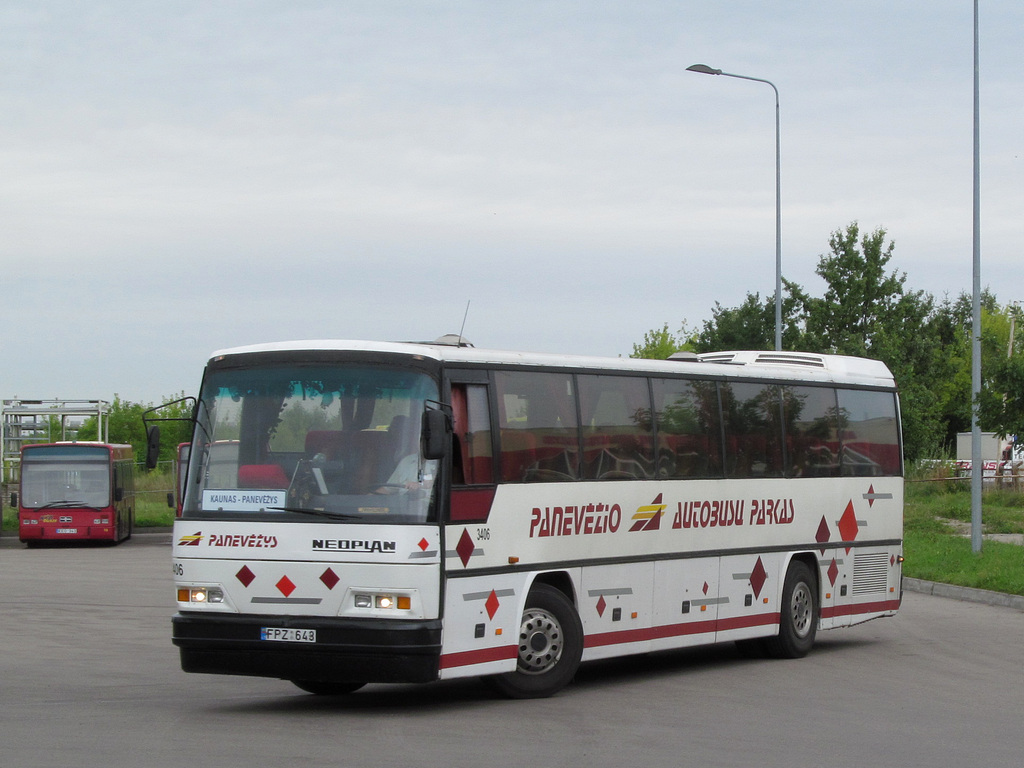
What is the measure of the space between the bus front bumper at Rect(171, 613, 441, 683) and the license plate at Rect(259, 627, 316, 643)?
2cm

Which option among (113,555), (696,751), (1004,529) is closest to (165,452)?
(113,555)

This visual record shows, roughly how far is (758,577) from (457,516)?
16.1 ft

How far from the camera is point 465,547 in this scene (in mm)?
11023

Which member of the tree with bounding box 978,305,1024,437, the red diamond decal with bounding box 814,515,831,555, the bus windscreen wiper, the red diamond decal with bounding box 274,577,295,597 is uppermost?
the tree with bounding box 978,305,1024,437

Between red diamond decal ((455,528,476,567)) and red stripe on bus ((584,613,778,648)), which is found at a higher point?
red diamond decal ((455,528,476,567))

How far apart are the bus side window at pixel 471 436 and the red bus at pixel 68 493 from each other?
93.4 ft

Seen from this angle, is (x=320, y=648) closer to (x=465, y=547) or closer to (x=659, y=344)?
(x=465, y=547)

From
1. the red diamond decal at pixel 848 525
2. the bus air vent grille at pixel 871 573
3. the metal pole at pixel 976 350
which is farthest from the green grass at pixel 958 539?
the red diamond decal at pixel 848 525

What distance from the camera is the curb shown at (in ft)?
68.4

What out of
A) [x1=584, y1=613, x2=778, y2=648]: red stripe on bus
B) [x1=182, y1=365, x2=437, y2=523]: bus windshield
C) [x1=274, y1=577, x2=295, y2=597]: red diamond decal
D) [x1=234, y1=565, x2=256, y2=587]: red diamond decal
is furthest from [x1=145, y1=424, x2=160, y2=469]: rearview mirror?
[x1=584, y1=613, x2=778, y2=648]: red stripe on bus

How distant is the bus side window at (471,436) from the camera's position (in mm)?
11219

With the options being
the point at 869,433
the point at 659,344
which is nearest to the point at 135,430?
the point at 659,344

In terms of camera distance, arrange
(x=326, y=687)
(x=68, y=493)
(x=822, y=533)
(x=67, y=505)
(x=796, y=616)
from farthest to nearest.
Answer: (x=68, y=493), (x=67, y=505), (x=822, y=533), (x=796, y=616), (x=326, y=687)

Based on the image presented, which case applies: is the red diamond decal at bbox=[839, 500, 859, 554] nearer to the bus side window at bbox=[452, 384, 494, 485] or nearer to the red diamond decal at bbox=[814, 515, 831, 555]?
the red diamond decal at bbox=[814, 515, 831, 555]
